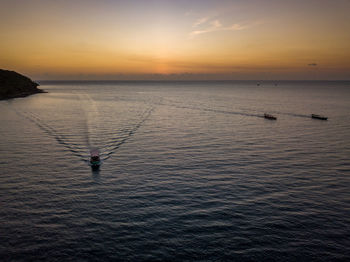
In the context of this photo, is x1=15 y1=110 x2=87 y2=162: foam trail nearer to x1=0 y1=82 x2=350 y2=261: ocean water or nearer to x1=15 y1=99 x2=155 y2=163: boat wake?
x1=15 y1=99 x2=155 y2=163: boat wake

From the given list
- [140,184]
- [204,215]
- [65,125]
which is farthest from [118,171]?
[65,125]

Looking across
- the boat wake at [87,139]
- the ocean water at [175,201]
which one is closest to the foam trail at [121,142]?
the boat wake at [87,139]

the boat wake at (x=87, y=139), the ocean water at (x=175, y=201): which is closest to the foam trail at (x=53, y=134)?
the boat wake at (x=87, y=139)

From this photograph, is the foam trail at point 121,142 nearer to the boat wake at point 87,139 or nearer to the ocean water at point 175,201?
the boat wake at point 87,139

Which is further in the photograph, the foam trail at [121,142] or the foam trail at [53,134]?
the foam trail at [53,134]

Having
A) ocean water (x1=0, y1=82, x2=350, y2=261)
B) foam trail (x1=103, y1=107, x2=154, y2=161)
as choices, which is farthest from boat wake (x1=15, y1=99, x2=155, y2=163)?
ocean water (x1=0, y1=82, x2=350, y2=261)

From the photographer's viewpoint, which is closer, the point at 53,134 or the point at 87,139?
the point at 87,139

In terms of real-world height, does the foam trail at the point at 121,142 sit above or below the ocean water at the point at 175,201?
above

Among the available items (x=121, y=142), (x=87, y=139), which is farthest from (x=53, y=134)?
(x=121, y=142)

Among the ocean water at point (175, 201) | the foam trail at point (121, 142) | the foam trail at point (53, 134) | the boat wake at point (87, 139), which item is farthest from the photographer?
the boat wake at point (87, 139)

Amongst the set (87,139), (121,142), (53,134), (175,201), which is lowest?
(175,201)

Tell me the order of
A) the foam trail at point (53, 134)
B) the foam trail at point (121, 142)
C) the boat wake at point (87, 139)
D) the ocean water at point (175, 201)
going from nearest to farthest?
the ocean water at point (175, 201) < the foam trail at point (121, 142) < the foam trail at point (53, 134) < the boat wake at point (87, 139)

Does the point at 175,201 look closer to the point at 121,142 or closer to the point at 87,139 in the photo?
the point at 121,142
